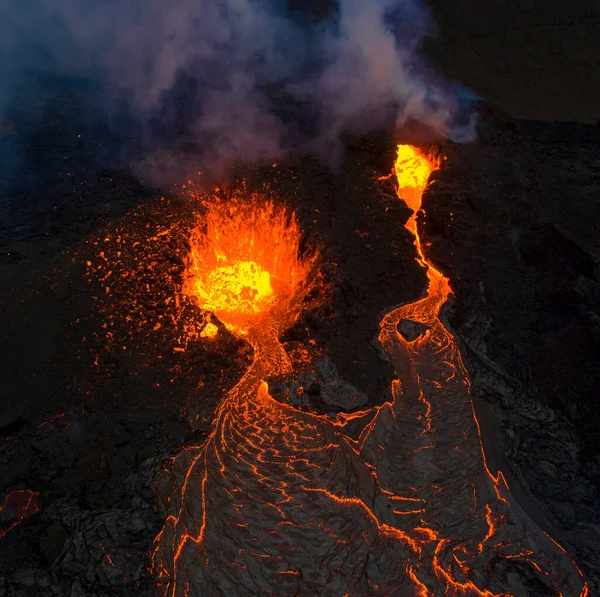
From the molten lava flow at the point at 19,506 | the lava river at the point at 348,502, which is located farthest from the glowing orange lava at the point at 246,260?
the molten lava flow at the point at 19,506

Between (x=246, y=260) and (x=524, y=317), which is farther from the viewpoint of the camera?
(x=246, y=260)

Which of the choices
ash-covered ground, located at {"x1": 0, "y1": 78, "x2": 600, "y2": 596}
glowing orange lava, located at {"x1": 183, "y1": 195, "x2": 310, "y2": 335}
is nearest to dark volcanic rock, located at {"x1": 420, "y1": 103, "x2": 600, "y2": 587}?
ash-covered ground, located at {"x1": 0, "y1": 78, "x2": 600, "y2": 596}

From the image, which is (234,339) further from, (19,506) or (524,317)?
(524,317)

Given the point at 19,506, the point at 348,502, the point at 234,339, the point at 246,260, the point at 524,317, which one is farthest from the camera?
the point at 246,260

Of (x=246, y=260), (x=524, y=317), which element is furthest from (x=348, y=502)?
(x=524, y=317)

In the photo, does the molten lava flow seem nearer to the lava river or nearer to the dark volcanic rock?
the lava river

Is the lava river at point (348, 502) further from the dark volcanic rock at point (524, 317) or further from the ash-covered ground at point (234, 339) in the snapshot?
the dark volcanic rock at point (524, 317)
